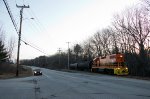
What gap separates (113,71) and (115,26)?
2323cm

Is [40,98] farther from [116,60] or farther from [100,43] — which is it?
[100,43]

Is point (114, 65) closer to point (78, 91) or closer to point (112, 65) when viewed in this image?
point (112, 65)

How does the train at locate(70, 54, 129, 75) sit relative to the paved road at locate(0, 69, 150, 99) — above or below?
above

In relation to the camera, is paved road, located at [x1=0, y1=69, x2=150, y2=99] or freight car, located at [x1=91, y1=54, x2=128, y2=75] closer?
paved road, located at [x1=0, y1=69, x2=150, y2=99]

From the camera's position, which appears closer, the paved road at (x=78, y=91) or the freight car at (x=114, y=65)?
the paved road at (x=78, y=91)

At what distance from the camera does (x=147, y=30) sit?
60.2 m

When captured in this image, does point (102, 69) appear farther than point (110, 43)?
No

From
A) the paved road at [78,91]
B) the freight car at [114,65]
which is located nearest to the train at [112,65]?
the freight car at [114,65]

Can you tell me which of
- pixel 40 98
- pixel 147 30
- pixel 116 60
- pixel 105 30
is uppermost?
pixel 105 30

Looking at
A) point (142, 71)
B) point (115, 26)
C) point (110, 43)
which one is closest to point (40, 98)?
point (142, 71)

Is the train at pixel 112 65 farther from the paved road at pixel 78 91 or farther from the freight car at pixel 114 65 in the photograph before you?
the paved road at pixel 78 91

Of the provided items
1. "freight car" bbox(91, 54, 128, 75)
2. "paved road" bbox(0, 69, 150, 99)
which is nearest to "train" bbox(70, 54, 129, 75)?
"freight car" bbox(91, 54, 128, 75)

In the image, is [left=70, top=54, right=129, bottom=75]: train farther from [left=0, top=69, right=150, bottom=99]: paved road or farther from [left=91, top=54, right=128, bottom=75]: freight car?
[left=0, top=69, right=150, bottom=99]: paved road

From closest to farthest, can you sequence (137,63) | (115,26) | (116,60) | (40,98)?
1. (40,98)
2. (116,60)
3. (137,63)
4. (115,26)
